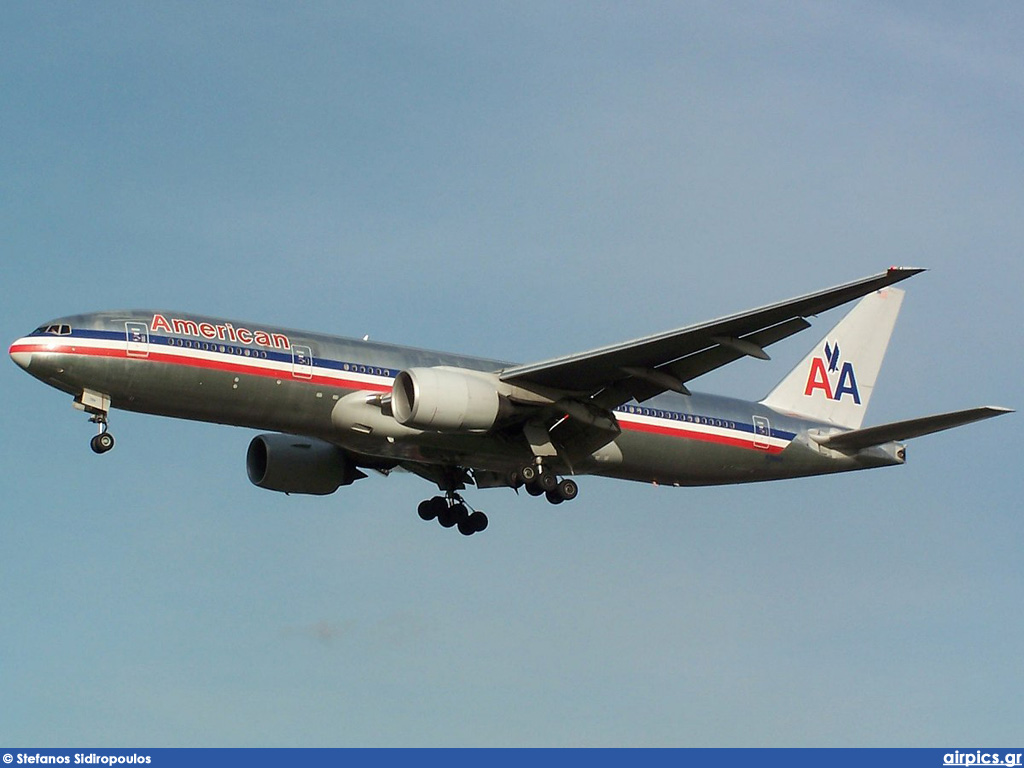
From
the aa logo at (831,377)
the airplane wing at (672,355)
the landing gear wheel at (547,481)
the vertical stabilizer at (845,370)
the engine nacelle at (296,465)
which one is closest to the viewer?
the airplane wing at (672,355)

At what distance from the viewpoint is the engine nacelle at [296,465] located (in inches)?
1713

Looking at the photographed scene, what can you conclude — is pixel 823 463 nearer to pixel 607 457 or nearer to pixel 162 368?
pixel 607 457

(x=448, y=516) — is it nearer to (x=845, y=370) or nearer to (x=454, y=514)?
(x=454, y=514)

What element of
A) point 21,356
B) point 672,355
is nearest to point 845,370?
point 672,355

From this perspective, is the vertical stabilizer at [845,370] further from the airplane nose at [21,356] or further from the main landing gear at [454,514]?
the airplane nose at [21,356]

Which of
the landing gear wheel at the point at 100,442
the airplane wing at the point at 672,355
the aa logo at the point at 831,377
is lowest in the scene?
the landing gear wheel at the point at 100,442

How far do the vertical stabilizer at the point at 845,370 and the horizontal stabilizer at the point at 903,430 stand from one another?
175cm

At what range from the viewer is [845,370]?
48.6 m

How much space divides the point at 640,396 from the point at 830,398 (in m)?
10.0

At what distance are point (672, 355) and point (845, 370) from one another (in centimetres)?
1265

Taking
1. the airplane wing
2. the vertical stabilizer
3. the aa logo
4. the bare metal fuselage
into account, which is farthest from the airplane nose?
the aa logo

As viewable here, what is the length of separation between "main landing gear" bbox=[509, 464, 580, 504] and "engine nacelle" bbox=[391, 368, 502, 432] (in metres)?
2.60

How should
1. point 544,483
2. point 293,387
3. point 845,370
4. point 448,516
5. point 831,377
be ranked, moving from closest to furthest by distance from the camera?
point 293,387 < point 544,483 < point 448,516 < point 831,377 < point 845,370

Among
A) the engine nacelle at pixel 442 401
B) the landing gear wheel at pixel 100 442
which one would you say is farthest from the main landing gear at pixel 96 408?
the engine nacelle at pixel 442 401
